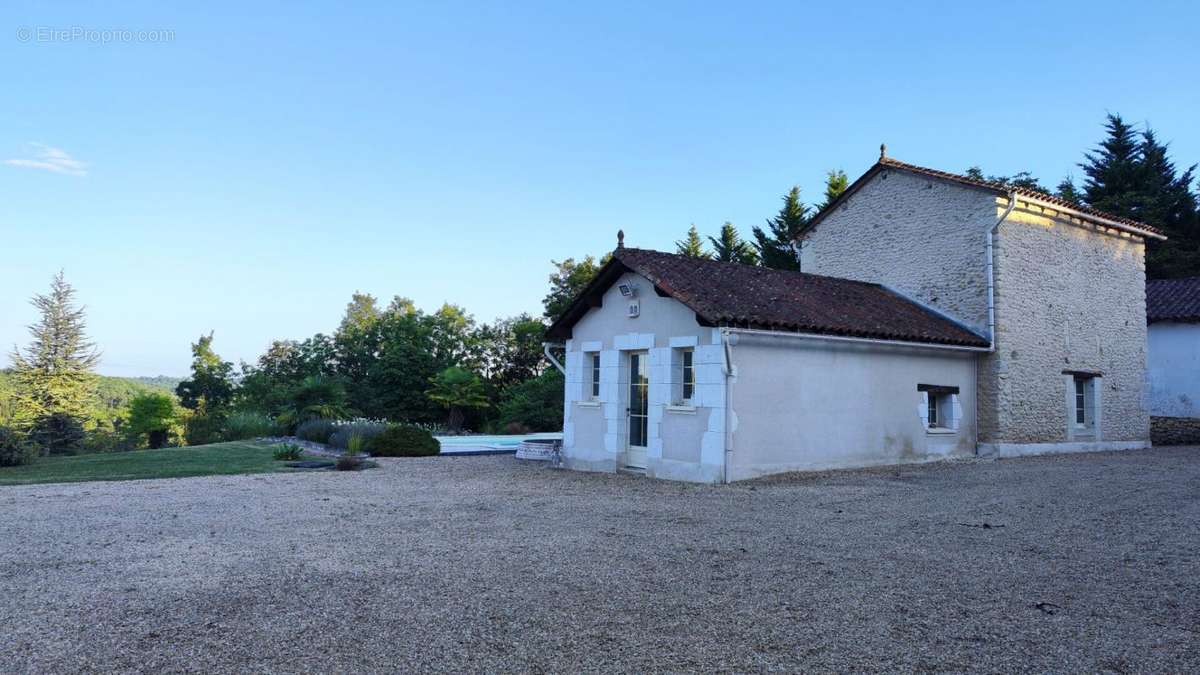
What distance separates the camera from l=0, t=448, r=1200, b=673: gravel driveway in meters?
3.66

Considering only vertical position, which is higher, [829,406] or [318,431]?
[829,406]

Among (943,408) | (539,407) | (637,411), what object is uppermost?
(943,408)

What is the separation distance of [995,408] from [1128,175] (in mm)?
26472

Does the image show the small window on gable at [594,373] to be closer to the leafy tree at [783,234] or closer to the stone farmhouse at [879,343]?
the stone farmhouse at [879,343]

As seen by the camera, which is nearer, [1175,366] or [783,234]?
[1175,366]

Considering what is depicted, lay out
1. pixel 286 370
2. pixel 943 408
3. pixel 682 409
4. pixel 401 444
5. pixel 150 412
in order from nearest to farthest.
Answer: pixel 682 409, pixel 943 408, pixel 401 444, pixel 150 412, pixel 286 370

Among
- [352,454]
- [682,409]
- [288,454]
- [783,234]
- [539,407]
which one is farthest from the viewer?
[783,234]

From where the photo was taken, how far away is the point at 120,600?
14.8ft

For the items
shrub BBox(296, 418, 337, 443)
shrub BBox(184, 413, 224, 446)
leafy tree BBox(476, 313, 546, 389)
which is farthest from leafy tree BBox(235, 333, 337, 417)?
shrub BBox(296, 418, 337, 443)

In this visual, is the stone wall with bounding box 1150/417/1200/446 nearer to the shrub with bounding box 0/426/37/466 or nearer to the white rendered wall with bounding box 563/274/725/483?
the white rendered wall with bounding box 563/274/725/483

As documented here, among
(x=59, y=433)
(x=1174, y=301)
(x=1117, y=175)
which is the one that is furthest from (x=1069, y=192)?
(x=59, y=433)

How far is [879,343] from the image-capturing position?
12.3 m

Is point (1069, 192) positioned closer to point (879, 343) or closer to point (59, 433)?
point (879, 343)

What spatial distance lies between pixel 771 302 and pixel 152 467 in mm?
10909
